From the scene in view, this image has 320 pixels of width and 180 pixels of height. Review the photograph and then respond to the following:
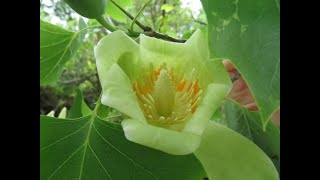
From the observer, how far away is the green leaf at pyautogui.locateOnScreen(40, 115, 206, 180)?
289mm

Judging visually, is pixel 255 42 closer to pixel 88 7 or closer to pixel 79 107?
pixel 88 7

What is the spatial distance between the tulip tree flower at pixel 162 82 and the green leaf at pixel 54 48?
143 mm

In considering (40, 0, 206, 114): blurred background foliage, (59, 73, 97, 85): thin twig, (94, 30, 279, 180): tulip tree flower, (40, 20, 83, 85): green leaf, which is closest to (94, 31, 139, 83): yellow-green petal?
(94, 30, 279, 180): tulip tree flower

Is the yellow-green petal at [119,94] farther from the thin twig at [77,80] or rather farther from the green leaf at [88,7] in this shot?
the thin twig at [77,80]

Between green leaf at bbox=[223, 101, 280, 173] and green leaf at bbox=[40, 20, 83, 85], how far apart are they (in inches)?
6.4

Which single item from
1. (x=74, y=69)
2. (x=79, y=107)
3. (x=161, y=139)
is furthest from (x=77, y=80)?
(x=161, y=139)

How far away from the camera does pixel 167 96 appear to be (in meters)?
0.30

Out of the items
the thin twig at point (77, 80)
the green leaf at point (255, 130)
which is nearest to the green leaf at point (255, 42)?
the green leaf at point (255, 130)

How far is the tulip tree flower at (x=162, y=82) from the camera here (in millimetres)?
256

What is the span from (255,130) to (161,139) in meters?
0.18

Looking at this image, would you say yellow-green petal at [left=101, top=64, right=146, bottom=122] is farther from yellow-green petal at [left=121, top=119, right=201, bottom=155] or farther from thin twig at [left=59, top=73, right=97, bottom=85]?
thin twig at [left=59, top=73, right=97, bottom=85]

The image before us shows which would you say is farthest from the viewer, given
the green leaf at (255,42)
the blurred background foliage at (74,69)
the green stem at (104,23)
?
the blurred background foliage at (74,69)
